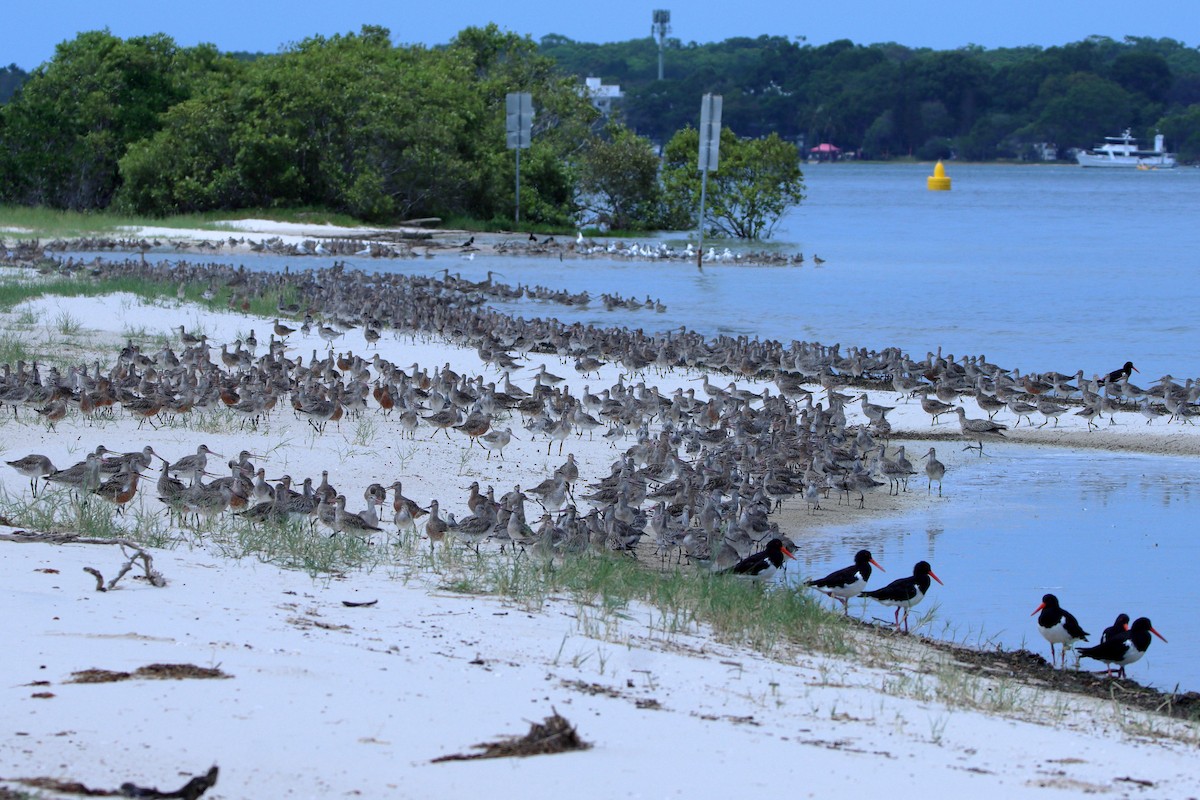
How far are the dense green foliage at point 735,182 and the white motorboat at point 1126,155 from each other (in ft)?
326

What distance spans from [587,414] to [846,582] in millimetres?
6111

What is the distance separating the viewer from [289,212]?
4653cm

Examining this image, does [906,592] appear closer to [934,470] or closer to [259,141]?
[934,470]

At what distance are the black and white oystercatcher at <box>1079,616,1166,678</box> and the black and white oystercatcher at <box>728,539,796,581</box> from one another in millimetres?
2079

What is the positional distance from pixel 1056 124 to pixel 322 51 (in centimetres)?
10820

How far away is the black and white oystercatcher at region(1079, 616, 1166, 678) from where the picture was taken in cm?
832

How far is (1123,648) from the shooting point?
8.30 m

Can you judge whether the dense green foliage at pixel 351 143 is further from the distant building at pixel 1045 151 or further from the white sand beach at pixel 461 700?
the distant building at pixel 1045 151

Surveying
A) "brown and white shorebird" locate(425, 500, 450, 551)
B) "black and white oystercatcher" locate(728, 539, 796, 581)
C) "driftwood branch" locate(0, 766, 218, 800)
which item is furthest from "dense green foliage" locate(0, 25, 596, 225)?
"driftwood branch" locate(0, 766, 218, 800)

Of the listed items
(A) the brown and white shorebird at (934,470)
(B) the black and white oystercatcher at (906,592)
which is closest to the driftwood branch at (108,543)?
(B) the black and white oystercatcher at (906,592)

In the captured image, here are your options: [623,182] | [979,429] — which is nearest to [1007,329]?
[979,429]

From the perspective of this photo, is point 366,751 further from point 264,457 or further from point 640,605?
point 264,457

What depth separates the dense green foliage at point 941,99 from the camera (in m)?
143

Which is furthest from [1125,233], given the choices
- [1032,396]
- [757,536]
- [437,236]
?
[757,536]
